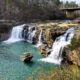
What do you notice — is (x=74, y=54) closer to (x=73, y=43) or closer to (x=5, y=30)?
(x=73, y=43)

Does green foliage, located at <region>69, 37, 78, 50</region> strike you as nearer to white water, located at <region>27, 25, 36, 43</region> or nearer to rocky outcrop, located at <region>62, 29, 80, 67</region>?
rocky outcrop, located at <region>62, 29, 80, 67</region>

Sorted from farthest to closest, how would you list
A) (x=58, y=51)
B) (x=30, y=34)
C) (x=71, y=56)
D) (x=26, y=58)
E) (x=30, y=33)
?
1. (x=30, y=33)
2. (x=30, y=34)
3. (x=58, y=51)
4. (x=26, y=58)
5. (x=71, y=56)

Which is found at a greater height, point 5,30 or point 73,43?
point 73,43

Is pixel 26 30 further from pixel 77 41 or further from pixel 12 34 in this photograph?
pixel 77 41

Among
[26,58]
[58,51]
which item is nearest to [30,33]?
[58,51]

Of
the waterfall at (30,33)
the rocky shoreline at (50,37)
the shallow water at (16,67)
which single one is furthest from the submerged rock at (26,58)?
the waterfall at (30,33)

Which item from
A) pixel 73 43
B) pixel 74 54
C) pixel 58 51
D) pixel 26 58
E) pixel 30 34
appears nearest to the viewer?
pixel 74 54

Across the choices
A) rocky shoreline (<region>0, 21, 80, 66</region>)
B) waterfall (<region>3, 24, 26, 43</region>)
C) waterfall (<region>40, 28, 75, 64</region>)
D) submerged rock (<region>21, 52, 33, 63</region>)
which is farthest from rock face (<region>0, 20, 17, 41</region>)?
submerged rock (<region>21, 52, 33, 63</region>)

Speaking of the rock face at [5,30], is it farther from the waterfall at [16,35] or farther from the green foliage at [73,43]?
the green foliage at [73,43]

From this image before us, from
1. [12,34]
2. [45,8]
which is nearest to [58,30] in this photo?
[12,34]

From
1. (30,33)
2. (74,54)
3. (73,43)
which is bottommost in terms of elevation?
(30,33)

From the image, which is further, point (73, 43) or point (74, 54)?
point (73, 43)

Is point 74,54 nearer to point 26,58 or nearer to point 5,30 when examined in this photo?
point 26,58

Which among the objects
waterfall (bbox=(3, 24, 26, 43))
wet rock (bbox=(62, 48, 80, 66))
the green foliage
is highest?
the green foliage
